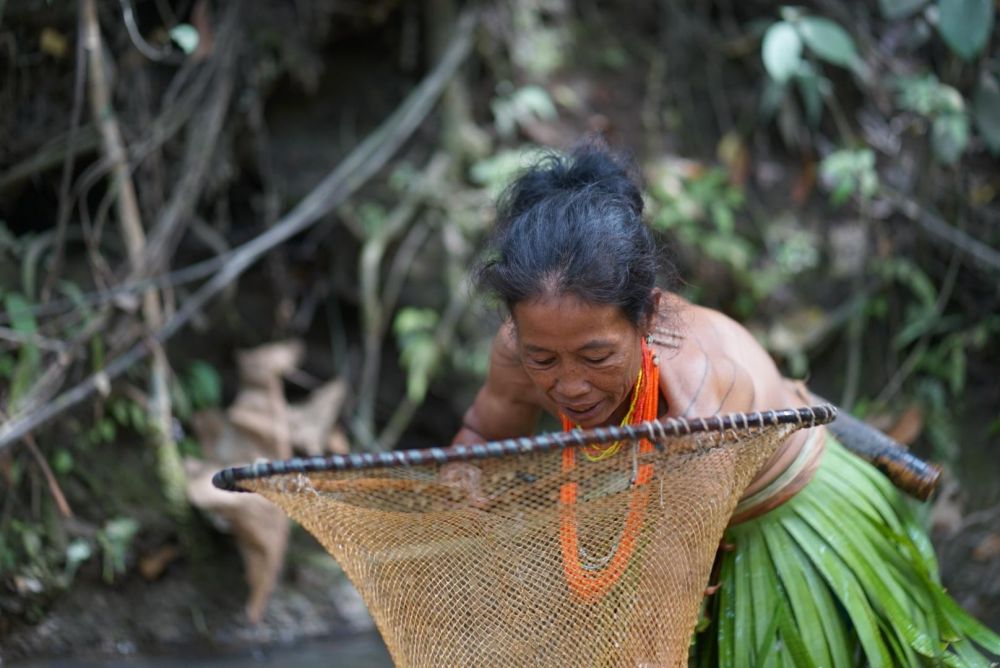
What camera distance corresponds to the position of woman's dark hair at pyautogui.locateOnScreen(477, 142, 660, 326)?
1.93 metres

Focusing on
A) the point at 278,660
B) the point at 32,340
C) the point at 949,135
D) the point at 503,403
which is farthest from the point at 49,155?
the point at 949,135

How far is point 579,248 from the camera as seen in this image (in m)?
1.95

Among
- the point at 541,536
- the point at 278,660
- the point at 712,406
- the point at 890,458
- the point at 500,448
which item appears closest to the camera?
the point at 500,448

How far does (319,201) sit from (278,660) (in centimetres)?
160

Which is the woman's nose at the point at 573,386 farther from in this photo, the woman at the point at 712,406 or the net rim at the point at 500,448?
the net rim at the point at 500,448

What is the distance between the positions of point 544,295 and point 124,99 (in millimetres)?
2563

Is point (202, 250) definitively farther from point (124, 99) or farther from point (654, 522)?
point (654, 522)

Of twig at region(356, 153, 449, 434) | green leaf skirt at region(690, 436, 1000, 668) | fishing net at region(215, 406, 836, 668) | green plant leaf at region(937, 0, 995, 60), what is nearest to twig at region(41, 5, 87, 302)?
twig at region(356, 153, 449, 434)

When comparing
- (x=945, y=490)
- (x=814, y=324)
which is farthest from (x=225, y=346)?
(x=945, y=490)

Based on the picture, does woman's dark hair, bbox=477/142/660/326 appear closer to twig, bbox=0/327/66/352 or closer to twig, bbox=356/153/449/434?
twig, bbox=0/327/66/352

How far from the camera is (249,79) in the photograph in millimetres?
4207

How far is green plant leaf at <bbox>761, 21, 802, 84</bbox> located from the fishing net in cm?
245

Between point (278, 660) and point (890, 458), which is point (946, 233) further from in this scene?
point (278, 660)

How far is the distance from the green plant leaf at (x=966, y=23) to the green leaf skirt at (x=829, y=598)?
1.83 m
